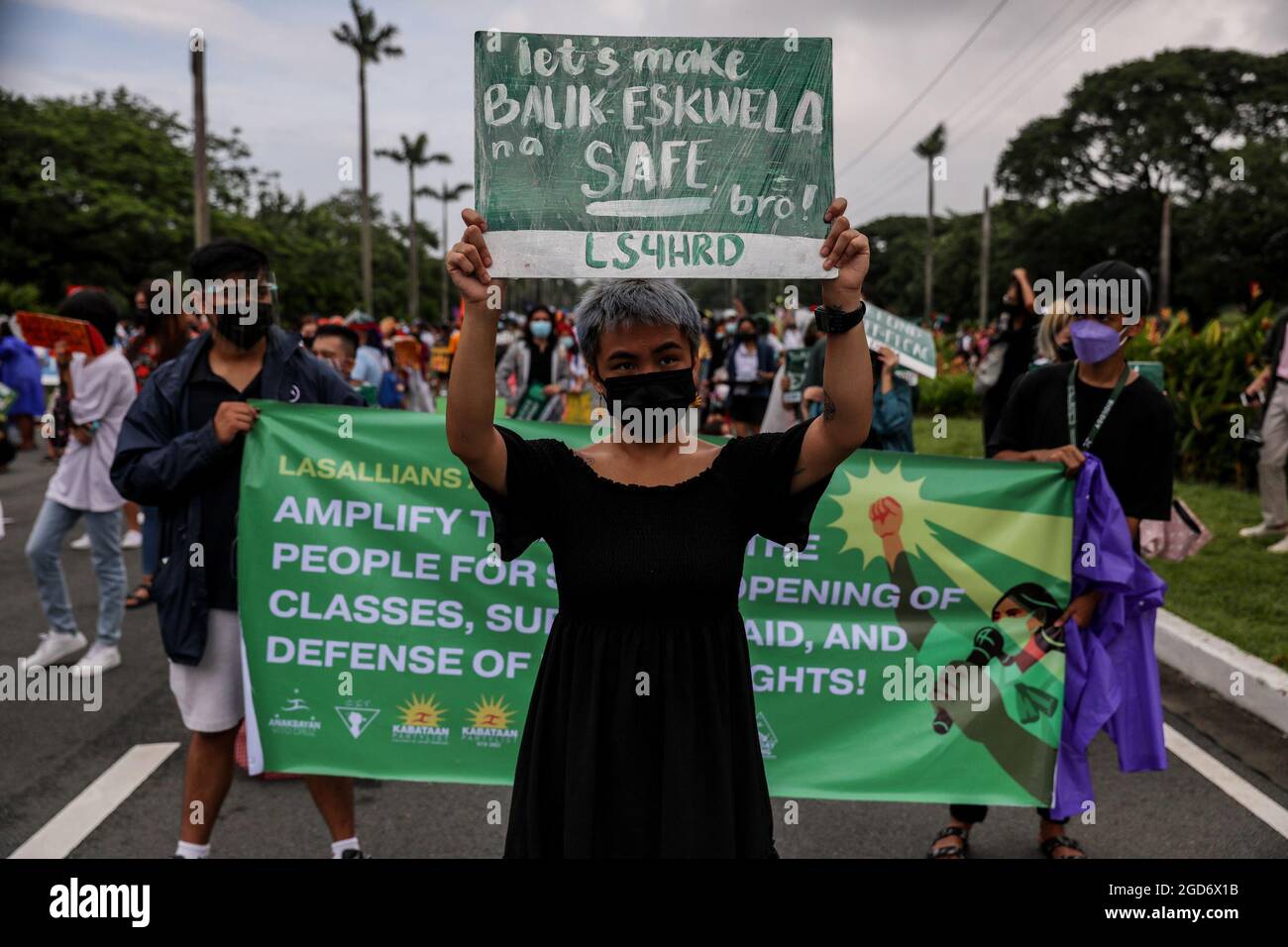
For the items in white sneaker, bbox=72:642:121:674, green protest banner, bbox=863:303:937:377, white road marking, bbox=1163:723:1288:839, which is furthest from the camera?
green protest banner, bbox=863:303:937:377

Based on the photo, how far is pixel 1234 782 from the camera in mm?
4215

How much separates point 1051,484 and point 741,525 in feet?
6.20

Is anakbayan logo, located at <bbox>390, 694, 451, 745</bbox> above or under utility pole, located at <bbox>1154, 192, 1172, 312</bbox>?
under

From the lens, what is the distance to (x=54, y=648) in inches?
228

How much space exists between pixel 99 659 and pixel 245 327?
10.5 ft

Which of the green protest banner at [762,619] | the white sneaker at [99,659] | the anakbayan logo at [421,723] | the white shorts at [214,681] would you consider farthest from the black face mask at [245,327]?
the white sneaker at [99,659]

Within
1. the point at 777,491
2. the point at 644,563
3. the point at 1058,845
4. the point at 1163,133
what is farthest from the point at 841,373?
the point at 1163,133

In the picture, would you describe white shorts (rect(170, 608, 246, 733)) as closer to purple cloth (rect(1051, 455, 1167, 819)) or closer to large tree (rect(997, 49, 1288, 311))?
purple cloth (rect(1051, 455, 1167, 819))

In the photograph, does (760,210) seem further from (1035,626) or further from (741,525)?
(1035,626)

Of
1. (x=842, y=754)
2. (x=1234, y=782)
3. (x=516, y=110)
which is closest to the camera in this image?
(x=516, y=110)

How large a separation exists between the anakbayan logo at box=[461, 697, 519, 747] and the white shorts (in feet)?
2.42

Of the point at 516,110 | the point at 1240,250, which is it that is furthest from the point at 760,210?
the point at 1240,250

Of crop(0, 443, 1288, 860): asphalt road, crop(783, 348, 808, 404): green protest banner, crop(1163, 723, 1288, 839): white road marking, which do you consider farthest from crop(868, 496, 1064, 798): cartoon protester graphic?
crop(783, 348, 808, 404): green protest banner

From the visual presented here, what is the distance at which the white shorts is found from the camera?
3301 millimetres
